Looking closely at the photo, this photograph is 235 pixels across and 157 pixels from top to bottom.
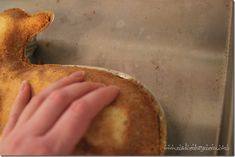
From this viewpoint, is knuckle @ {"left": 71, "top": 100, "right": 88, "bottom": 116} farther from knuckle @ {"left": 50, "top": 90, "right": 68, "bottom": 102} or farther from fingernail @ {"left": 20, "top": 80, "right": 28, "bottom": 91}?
fingernail @ {"left": 20, "top": 80, "right": 28, "bottom": 91}

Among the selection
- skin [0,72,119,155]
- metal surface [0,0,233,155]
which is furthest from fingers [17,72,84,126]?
metal surface [0,0,233,155]

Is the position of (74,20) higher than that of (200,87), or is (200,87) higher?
(74,20)

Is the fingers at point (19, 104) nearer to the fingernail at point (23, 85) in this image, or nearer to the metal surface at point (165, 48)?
→ the fingernail at point (23, 85)

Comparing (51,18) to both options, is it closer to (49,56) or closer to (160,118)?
(49,56)

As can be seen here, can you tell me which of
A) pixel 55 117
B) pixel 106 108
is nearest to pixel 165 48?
pixel 106 108

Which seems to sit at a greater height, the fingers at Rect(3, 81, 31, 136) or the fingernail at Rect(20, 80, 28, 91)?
the fingernail at Rect(20, 80, 28, 91)

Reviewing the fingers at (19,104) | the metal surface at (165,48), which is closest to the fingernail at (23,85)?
the fingers at (19,104)

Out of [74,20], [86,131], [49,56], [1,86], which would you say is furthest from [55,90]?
[74,20]
